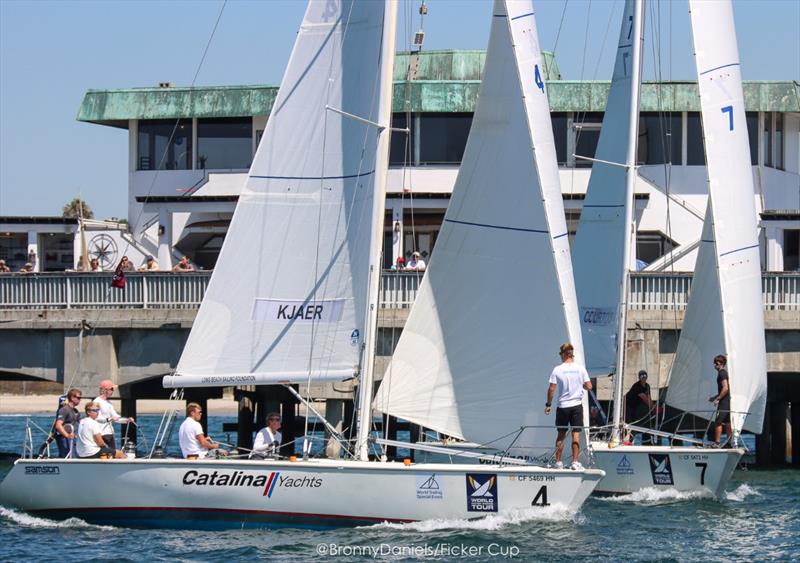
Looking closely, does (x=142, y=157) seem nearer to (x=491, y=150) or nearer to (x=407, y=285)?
(x=407, y=285)

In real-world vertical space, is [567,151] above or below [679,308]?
above

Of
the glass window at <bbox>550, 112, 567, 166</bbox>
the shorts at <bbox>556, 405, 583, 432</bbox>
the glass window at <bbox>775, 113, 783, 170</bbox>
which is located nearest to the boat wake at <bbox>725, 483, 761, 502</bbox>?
the shorts at <bbox>556, 405, 583, 432</bbox>

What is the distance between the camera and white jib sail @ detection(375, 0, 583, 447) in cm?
2477

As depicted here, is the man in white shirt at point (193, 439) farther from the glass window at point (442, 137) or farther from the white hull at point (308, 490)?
the glass window at point (442, 137)

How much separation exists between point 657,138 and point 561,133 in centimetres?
283

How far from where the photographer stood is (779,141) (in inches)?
1865

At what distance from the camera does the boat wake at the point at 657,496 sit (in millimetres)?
29197

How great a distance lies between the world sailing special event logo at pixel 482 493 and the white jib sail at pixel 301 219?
10.9 feet

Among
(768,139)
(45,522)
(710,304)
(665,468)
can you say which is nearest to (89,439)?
(45,522)

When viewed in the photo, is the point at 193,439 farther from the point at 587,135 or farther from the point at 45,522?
the point at 587,135

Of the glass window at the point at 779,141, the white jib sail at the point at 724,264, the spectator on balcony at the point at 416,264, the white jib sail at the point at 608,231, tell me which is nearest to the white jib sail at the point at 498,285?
the white jib sail at the point at 724,264

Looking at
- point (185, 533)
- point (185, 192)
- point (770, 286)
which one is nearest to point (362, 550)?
point (185, 533)

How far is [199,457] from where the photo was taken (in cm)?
2450

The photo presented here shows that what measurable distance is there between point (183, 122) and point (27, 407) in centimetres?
2966
